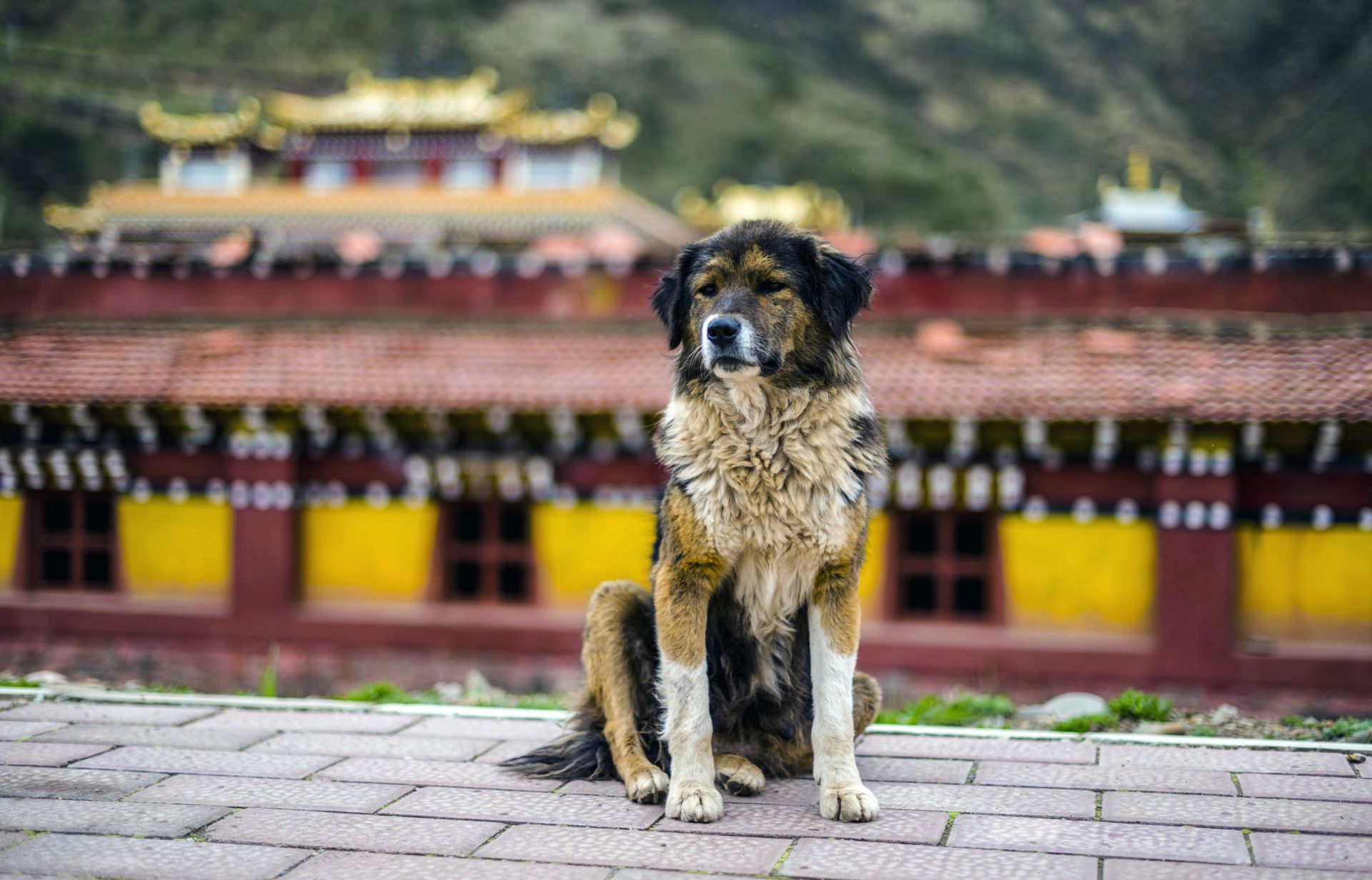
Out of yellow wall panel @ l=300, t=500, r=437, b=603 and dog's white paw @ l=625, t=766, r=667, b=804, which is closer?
dog's white paw @ l=625, t=766, r=667, b=804

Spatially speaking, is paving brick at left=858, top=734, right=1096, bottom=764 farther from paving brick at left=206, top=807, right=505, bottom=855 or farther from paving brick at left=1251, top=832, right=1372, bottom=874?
paving brick at left=206, top=807, right=505, bottom=855

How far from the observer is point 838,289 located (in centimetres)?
422

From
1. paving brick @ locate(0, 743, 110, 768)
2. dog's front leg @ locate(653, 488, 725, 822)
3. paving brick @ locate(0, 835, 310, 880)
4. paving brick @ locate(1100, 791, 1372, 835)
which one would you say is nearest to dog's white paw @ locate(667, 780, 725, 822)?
dog's front leg @ locate(653, 488, 725, 822)

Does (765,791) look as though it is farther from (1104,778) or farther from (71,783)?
(71,783)

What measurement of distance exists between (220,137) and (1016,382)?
86.3 ft

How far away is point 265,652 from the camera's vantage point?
499 inches

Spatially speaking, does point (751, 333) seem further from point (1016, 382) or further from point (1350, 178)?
point (1350, 178)

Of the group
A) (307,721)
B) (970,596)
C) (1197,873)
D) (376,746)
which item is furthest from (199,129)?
(1197,873)

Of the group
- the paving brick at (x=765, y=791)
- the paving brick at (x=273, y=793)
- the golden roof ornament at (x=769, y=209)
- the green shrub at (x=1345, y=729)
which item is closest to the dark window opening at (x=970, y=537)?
the green shrub at (x=1345, y=729)

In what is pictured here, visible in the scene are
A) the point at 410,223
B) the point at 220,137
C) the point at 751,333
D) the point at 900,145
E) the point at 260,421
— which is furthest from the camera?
the point at 900,145

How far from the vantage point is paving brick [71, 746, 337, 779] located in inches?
174

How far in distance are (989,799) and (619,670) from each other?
133 centimetres

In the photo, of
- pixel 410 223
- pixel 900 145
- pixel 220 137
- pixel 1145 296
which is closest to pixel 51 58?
pixel 220 137

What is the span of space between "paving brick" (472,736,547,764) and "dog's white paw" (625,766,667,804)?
69 centimetres
